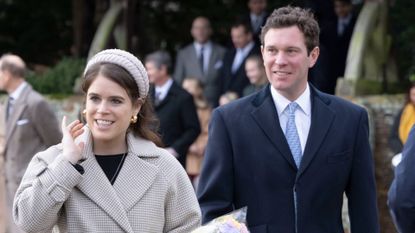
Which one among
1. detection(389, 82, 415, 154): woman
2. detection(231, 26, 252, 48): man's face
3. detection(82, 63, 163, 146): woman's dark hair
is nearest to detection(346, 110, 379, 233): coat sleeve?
detection(82, 63, 163, 146): woman's dark hair

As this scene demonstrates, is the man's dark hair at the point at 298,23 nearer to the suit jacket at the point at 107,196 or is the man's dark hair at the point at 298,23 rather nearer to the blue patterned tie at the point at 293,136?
the blue patterned tie at the point at 293,136

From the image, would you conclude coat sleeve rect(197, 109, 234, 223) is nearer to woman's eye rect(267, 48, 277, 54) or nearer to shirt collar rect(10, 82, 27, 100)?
woman's eye rect(267, 48, 277, 54)

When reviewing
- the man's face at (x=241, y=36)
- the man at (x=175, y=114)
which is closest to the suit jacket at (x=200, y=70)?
the man's face at (x=241, y=36)

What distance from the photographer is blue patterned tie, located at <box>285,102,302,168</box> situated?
580 cm

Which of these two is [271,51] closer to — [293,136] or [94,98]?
[293,136]

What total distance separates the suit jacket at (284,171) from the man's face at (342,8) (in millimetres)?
7985

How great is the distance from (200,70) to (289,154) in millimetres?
8275

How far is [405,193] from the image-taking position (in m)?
5.21

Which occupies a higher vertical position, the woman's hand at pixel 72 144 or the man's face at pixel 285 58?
the man's face at pixel 285 58

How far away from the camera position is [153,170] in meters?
5.24

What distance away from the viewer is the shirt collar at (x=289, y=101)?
589 centimetres

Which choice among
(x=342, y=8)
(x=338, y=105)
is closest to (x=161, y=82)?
(x=342, y=8)

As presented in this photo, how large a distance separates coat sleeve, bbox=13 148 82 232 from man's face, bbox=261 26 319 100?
125 cm

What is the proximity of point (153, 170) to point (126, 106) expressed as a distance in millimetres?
313
